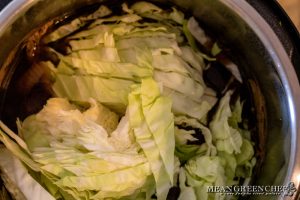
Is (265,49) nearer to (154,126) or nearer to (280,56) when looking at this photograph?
(280,56)

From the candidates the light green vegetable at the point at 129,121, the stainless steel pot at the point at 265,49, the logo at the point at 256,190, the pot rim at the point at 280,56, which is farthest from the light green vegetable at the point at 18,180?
the pot rim at the point at 280,56

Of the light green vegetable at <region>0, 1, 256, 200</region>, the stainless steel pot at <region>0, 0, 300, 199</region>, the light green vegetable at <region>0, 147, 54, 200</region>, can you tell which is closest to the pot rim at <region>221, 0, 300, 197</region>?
the stainless steel pot at <region>0, 0, 300, 199</region>

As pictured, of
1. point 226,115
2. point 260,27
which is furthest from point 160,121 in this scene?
point 260,27

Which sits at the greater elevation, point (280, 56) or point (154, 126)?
point (280, 56)

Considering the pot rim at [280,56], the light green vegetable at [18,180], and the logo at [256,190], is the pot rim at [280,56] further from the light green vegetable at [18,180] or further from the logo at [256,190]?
the light green vegetable at [18,180]

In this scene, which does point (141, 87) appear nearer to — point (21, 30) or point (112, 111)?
point (112, 111)

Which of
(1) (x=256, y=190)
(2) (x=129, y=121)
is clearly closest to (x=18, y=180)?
(2) (x=129, y=121)

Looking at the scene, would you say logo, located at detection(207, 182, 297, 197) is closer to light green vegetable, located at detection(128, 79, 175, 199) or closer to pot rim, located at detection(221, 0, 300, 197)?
pot rim, located at detection(221, 0, 300, 197)

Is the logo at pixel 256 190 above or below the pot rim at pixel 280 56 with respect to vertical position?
below

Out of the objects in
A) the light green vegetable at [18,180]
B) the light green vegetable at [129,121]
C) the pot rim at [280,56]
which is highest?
the pot rim at [280,56]
